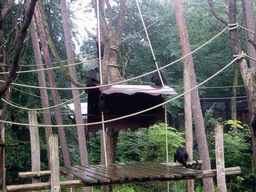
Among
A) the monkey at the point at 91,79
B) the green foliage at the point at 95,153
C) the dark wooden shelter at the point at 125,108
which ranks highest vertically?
the monkey at the point at 91,79

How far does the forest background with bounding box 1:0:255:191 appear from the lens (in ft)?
31.7

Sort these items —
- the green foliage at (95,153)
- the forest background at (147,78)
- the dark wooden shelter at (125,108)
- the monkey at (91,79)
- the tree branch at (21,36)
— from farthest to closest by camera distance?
the green foliage at (95,153) < the forest background at (147,78) < the dark wooden shelter at (125,108) < the monkey at (91,79) < the tree branch at (21,36)

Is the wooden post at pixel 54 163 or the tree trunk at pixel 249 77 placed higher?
the tree trunk at pixel 249 77

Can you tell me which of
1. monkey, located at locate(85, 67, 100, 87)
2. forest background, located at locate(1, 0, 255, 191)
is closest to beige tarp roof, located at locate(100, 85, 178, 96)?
monkey, located at locate(85, 67, 100, 87)

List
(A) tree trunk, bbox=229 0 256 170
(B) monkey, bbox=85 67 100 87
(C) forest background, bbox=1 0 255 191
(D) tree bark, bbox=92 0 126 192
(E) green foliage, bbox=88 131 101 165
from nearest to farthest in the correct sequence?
(A) tree trunk, bbox=229 0 256 170 → (B) monkey, bbox=85 67 100 87 → (D) tree bark, bbox=92 0 126 192 → (C) forest background, bbox=1 0 255 191 → (E) green foliage, bbox=88 131 101 165

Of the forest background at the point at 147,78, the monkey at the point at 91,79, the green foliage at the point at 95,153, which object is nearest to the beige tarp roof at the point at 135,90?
the monkey at the point at 91,79

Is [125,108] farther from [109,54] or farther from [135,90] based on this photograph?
[135,90]

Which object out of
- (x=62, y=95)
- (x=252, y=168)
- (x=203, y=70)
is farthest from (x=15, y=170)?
(x=203, y=70)

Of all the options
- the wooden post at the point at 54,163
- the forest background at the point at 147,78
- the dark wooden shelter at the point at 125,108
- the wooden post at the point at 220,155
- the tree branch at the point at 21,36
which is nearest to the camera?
the tree branch at the point at 21,36

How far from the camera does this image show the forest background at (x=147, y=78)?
9.68 m

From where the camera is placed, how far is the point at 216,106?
47.1 ft

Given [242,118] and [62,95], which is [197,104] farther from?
[242,118]

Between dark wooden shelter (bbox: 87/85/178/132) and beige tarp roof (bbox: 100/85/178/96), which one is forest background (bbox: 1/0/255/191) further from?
beige tarp roof (bbox: 100/85/178/96)

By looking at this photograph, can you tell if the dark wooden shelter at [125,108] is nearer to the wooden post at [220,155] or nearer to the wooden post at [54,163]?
the wooden post at [220,155]
